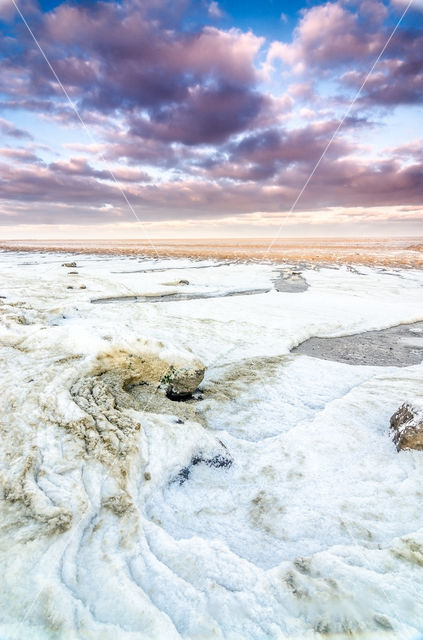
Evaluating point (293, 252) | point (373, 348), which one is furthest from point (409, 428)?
point (293, 252)

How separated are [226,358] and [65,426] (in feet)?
15.7

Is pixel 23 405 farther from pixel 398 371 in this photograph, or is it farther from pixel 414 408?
pixel 398 371

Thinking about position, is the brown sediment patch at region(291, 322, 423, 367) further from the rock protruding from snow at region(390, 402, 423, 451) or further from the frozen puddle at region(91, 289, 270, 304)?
the frozen puddle at region(91, 289, 270, 304)

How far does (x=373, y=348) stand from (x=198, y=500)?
Answer: 8.09 metres

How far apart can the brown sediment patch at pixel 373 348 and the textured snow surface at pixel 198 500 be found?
4.24ft

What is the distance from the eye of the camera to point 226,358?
8586mm

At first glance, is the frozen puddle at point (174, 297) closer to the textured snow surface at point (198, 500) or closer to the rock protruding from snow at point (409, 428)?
the textured snow surface at point (198, 500)

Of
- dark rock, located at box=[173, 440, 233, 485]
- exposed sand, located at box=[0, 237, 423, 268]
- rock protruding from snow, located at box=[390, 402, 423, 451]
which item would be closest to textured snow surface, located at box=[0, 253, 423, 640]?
dark rock, located at box=[173, 440, 233, 485]

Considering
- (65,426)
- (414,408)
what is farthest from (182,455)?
(414,408)

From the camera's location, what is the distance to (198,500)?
3.81 m

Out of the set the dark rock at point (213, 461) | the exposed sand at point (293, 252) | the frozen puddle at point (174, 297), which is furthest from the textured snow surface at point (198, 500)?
the exposed sand at point (293, 252)

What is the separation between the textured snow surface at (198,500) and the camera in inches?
100

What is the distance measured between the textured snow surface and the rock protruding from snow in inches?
5.4

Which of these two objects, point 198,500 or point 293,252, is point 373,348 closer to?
point 198,500
